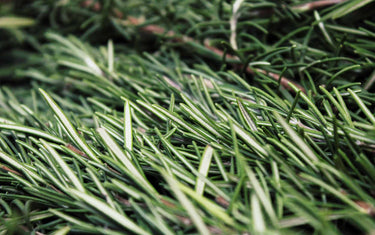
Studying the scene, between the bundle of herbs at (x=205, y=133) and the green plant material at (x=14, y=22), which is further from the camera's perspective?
the green plant material at (x=14, y=22)

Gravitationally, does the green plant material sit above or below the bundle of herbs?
above

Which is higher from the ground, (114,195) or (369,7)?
(369,7)

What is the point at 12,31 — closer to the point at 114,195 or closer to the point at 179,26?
the point at 179,26

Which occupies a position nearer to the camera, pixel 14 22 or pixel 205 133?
pixel 205 133

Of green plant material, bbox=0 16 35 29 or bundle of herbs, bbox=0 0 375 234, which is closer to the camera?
bundle of herbs, bbox=0 0 375 234

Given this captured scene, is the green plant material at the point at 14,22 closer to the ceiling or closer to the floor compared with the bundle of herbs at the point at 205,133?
closer to the ceiling

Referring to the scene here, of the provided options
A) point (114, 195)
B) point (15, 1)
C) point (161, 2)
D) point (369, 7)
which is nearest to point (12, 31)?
point (15, 1)

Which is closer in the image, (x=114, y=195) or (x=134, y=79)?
(x=114, y=195)

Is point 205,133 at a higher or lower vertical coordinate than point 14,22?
lower
